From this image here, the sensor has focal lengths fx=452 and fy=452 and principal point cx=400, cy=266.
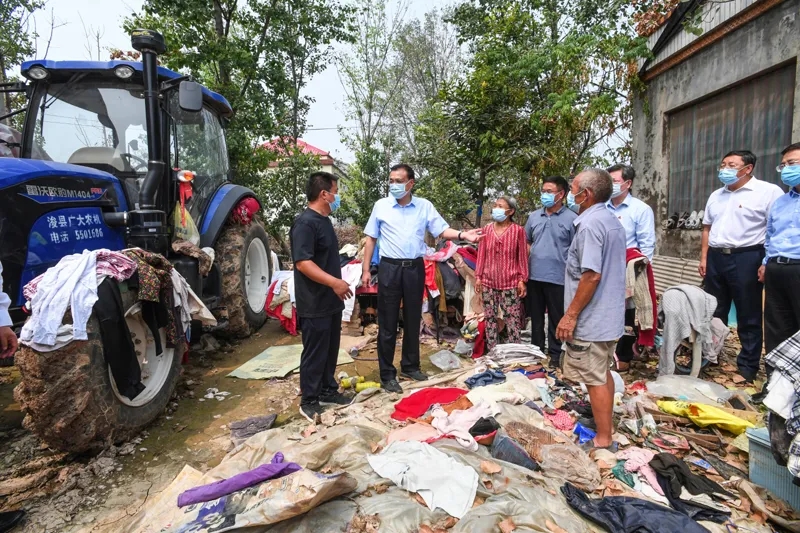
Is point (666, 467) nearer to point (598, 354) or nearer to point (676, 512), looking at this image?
point (676, 512)

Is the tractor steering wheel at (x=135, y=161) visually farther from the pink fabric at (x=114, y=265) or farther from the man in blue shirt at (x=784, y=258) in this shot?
the man in blue shirt at (x=784, y=258)

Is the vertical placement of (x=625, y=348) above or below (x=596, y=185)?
below

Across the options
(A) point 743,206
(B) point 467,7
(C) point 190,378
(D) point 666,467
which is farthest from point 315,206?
(B) point 467,7

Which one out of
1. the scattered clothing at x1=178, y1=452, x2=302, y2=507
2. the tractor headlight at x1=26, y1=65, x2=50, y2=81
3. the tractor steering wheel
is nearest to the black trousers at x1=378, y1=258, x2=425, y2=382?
the scattered clothing at x1=178, y1=452, x2=302, y2=507

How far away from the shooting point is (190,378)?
4129 mm

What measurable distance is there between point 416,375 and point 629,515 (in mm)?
2208

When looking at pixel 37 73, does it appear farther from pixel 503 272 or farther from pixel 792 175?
pixel 792 175

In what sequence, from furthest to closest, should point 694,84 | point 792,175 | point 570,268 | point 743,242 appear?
1. point 694,84
2. point 743,242
3. point 792,175
4. point 570,268

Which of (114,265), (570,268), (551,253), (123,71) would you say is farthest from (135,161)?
(551,253)

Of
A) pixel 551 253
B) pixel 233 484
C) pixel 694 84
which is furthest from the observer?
pixel 694 84

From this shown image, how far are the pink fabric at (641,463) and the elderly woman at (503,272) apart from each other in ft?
6.17

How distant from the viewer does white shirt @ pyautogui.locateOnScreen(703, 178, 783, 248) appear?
3.66 metres

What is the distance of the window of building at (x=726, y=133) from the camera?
500 cm

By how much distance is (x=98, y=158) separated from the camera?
12.2ft
